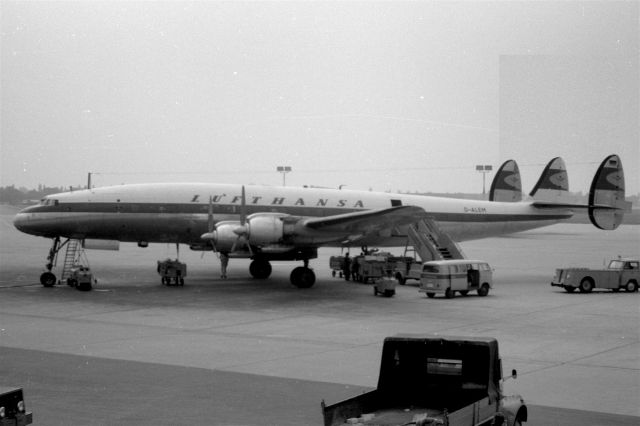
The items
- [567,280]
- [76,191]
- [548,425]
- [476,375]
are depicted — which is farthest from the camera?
[76,191]

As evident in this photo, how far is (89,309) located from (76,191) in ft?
35.0

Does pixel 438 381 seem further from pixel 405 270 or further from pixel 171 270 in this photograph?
pixel 405 270

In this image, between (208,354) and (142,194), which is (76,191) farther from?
(208,354)

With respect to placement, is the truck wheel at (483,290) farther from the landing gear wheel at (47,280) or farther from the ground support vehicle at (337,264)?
the landing gear wheel at (47,280)

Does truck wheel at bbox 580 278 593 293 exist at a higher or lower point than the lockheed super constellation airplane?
lower

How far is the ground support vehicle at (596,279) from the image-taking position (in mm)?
34406

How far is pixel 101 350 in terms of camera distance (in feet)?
65.0

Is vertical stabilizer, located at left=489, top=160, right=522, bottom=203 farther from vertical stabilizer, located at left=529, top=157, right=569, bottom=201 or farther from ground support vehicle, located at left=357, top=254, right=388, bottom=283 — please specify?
ground support vehicle, located at left=357, top=254, right=388, bottom=283

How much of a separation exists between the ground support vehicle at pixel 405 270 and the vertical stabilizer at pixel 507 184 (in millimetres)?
10853

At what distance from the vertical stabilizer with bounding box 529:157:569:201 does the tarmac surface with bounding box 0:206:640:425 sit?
8.58 meters

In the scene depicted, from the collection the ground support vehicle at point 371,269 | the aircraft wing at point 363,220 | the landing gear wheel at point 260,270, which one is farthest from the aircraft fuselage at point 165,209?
the landing gear wheel at point 260,270

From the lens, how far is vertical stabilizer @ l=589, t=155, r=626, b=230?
138ft

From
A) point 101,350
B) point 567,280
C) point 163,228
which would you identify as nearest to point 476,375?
point 101,350

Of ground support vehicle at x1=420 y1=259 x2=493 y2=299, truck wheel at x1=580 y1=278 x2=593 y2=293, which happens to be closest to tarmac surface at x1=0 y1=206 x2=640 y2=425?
ground support vehicle at x1=420 y1=259 x2=493 y2=299
